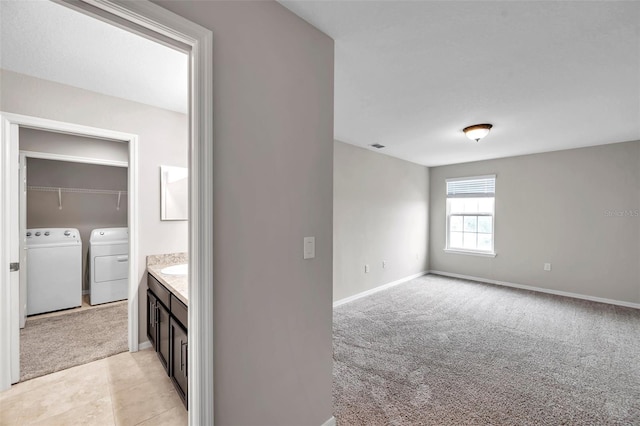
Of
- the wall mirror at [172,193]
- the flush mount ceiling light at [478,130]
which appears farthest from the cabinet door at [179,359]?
the flush mount ceiling light at [478,130]

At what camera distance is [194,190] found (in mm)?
1166

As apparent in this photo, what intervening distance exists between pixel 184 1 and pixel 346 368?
2746mm

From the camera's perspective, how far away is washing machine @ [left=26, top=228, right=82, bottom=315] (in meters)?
3.45

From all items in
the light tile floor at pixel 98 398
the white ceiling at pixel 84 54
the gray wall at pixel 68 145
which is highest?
the white ceiling at pixel 84 54

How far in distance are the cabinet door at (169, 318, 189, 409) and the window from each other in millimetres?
5491

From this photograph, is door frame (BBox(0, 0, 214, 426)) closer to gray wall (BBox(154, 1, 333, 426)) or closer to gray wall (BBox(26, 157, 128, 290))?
gray wall (BBox(154, 1, 333, 426))

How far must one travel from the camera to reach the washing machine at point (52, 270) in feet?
11.3

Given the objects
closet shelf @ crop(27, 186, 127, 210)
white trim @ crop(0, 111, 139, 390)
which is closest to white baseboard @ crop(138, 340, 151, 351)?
white trim @ crop(0, 111, 139, 390)

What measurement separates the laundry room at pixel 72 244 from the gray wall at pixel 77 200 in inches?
0.4

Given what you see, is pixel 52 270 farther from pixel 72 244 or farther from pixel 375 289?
pixel 375 289

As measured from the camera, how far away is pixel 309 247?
5.24 feet

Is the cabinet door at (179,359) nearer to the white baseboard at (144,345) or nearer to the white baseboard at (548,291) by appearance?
the white baseboard at (144,345)

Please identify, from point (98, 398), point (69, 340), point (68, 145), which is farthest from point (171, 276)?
point (68, 145)

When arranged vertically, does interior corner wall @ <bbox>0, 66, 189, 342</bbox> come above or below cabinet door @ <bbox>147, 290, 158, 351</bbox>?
above
